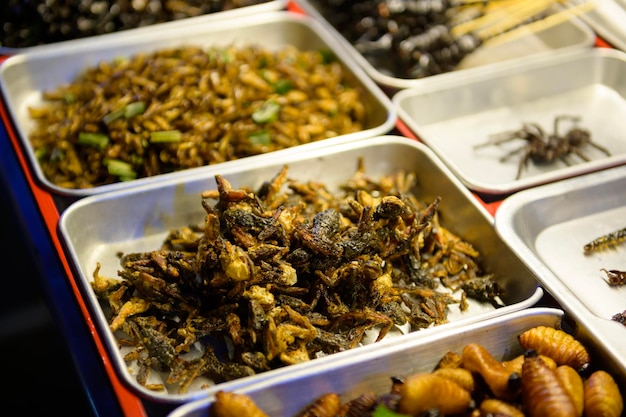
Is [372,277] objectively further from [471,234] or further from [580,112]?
[580,112]

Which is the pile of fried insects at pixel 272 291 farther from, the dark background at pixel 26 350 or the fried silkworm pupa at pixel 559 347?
the dark background at pixel 26 350

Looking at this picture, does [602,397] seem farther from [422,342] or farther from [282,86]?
[282,86]

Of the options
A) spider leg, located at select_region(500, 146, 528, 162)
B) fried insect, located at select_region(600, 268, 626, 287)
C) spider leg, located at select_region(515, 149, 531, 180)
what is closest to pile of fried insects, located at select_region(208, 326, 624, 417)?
fried insect, located at select_region(600, 268, 626, 287)

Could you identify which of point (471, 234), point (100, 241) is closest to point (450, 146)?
point (471, 234)

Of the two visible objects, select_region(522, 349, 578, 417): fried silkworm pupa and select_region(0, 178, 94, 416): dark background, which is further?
select_region(0, 178, 94, 416): dark background

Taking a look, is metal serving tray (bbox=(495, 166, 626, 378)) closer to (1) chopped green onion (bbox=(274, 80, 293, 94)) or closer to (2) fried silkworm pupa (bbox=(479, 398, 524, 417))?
(2) fried silkworm pupa (bbox=(479, 398, 524, 417))

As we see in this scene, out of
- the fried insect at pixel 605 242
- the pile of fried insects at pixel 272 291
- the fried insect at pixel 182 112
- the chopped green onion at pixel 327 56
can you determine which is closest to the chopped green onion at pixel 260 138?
the fried insect at pixel 182 112

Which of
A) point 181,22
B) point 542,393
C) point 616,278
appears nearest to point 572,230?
point 616,278
